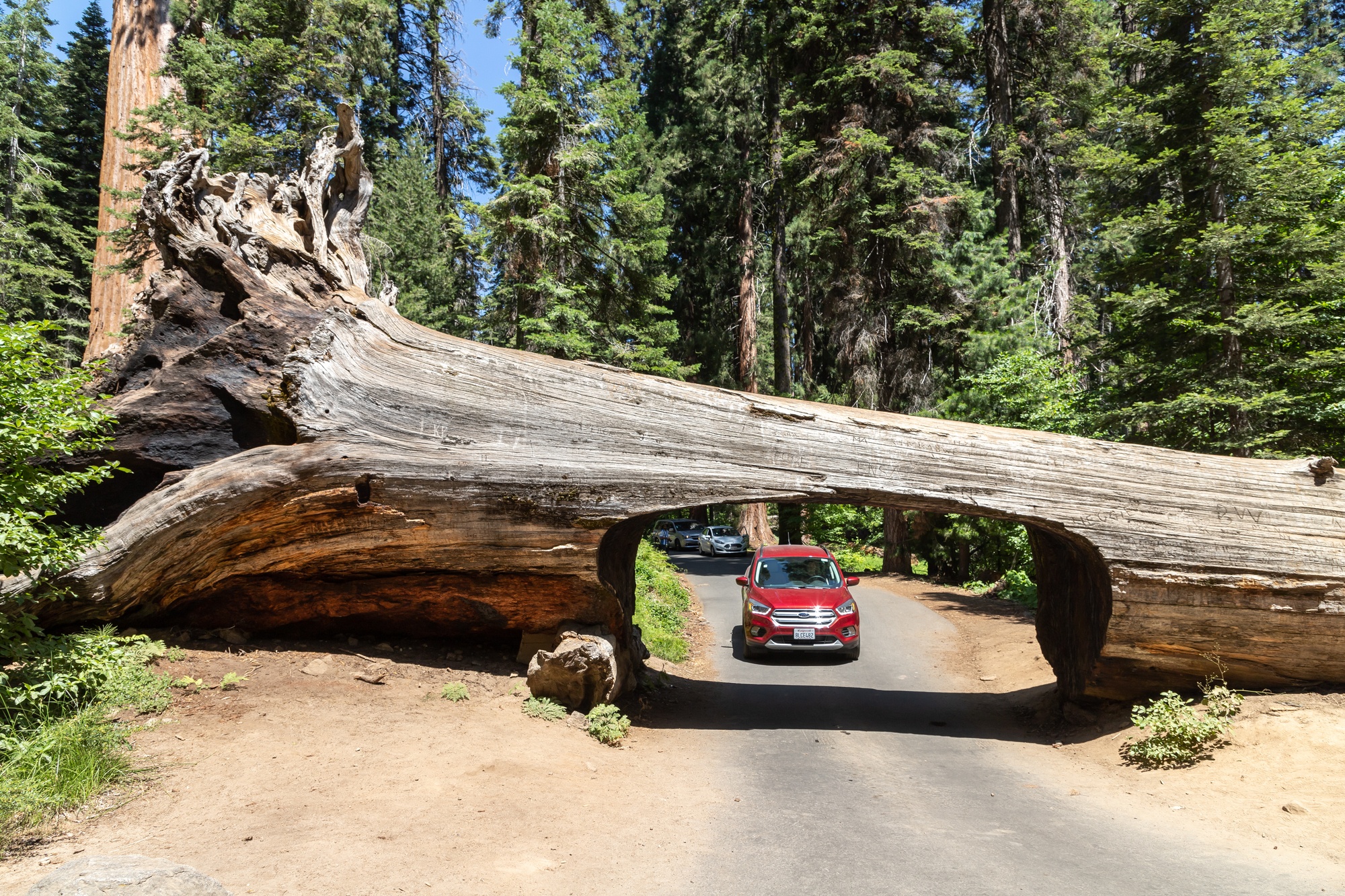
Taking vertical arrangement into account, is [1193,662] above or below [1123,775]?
above

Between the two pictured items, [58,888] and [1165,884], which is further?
[1165,884]

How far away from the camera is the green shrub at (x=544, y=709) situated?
7316mm

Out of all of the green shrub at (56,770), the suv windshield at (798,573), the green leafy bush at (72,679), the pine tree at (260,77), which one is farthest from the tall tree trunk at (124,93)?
the suv windshield at (798,573)

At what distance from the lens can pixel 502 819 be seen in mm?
5121

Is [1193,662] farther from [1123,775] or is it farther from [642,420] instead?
[642,420]

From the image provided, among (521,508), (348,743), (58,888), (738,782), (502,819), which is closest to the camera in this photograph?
(58,888)

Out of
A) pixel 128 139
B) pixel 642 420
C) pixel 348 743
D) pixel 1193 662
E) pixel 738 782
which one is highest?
pixel 128 139

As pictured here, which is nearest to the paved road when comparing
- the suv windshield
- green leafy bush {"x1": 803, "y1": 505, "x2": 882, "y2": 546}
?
the suv windshield

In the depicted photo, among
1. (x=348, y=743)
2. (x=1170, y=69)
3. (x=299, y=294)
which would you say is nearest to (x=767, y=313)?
(x=1170, y=69)

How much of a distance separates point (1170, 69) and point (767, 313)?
29078mm

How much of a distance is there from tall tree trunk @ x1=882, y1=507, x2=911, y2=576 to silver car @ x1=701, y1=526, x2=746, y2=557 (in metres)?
7.65

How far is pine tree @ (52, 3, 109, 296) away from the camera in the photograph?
2664 cm

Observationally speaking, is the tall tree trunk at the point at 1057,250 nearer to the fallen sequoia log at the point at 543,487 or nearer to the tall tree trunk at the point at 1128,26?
the tall tree trunk at the point at 1128,26

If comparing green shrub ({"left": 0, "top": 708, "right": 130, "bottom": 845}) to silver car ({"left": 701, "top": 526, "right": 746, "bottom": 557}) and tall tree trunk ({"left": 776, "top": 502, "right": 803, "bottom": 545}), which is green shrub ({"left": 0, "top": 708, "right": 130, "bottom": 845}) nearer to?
tall tree trunk ({"left": 776, "top": 502, "right": 803, "bottom": 545})
